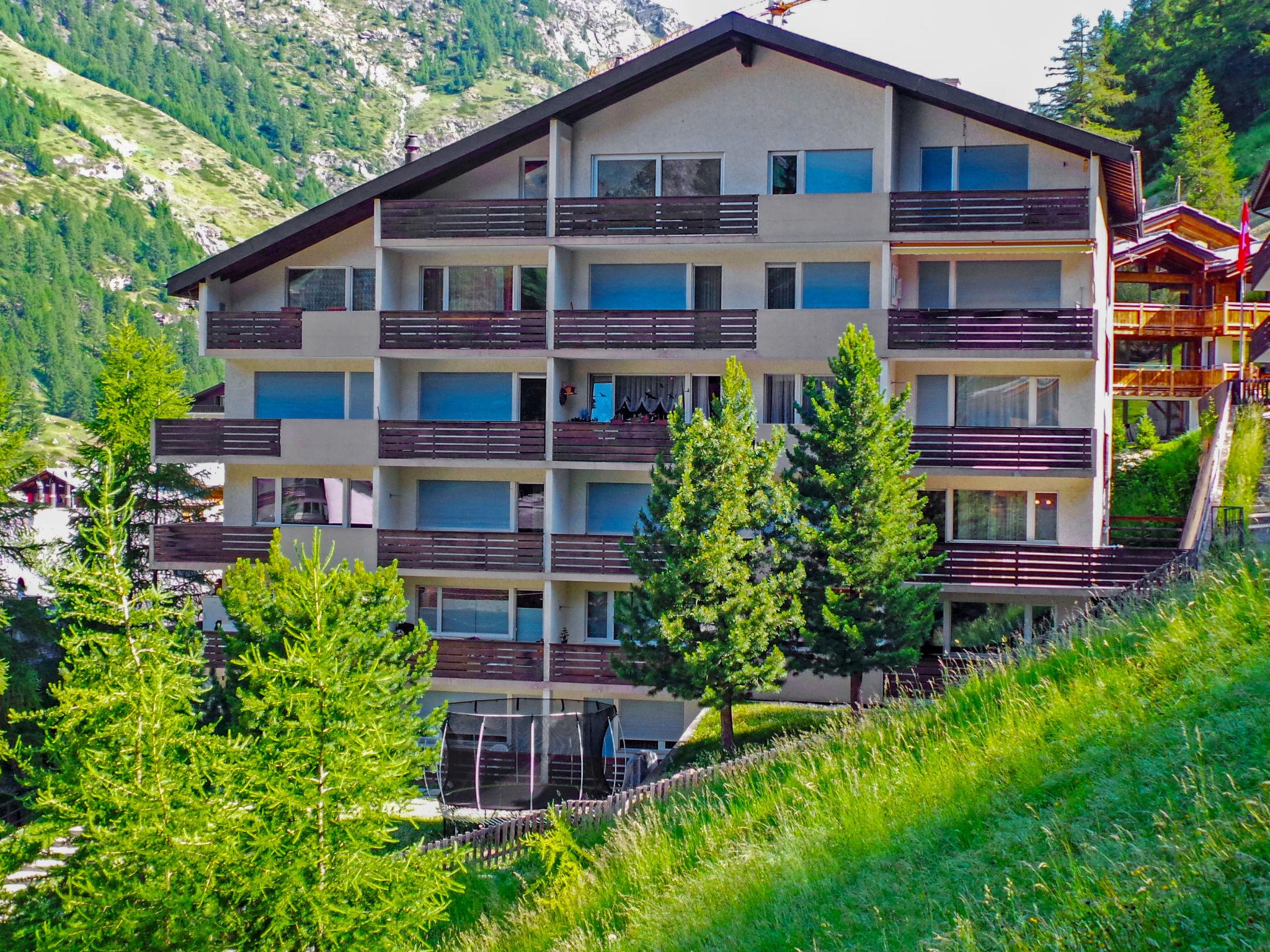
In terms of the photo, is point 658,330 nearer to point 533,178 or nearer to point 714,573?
point 533,178

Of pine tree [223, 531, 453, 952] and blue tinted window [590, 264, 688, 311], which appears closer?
pine tree [223, 531, 453, 952]

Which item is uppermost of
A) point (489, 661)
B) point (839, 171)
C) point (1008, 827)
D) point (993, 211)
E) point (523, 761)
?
point (839, 171)

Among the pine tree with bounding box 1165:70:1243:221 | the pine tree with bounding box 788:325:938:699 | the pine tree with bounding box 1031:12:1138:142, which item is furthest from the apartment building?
the pine tree with bounding box 1031:12:1138:142

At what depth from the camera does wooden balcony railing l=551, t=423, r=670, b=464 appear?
29.2m

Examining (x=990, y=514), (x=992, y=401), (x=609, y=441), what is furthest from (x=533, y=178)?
(x=990, y=514)

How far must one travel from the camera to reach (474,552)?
29.8 meters

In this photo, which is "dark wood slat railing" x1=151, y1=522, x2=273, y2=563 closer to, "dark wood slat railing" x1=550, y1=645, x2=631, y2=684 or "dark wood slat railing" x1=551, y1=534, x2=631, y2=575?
"dark wood slat railing" x1=551, y1=534, x2=631, y2=575

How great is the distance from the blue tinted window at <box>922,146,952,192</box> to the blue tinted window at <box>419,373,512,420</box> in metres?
10.9

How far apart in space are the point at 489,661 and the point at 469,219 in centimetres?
1027

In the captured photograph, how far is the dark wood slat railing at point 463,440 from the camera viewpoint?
29781mm

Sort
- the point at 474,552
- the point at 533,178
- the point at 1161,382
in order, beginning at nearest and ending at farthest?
the point at 474,552
the point at 533,178
the point at 1161,382

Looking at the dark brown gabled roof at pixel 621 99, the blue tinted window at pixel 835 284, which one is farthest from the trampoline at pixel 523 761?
the dark brown gabled roof at pixel 621 99

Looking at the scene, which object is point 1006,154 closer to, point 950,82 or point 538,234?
point 950,82

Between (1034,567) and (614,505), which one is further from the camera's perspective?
(614,505)
